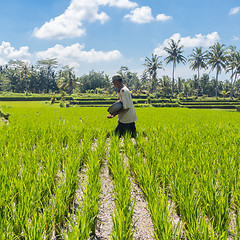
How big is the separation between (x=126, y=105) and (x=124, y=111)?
0.59 feet

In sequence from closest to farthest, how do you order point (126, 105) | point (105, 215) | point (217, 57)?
point (105, 215), point (126, 105), point (217, 57)

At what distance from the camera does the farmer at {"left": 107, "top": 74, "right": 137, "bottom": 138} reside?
143 inches

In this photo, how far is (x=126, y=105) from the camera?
3.69 metres

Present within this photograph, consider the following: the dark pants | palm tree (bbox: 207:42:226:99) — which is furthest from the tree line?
the dark pants

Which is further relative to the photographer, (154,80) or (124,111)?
(154,80)

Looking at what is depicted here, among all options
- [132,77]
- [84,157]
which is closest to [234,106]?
[84,157]

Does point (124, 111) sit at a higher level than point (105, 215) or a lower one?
higher

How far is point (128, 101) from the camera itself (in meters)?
3.72

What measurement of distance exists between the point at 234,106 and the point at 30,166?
33039 millimetres

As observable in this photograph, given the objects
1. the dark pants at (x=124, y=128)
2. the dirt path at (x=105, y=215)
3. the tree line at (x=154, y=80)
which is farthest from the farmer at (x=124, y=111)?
the tree line at (x=154, y=80)

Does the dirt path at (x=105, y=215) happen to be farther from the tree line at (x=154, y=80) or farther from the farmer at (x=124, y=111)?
the tree line at (x=154, y=80)

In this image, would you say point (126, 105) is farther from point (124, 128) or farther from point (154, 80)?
point (154, 80)

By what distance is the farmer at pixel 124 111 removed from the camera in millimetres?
3633

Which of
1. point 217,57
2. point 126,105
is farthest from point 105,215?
point 217,57
